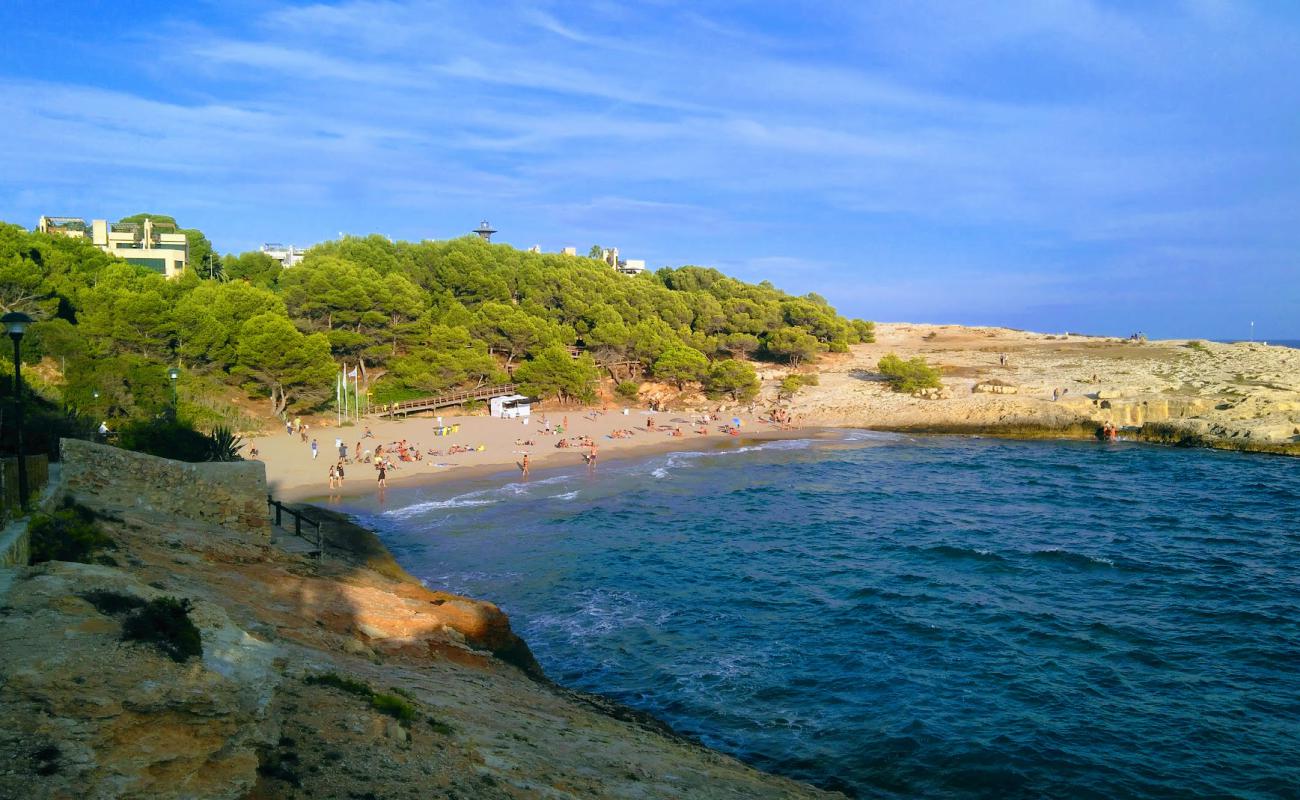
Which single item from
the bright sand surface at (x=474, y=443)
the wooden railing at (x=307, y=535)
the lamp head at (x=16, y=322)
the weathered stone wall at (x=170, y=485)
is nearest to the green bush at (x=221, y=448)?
the wooden railing at (x=307, y=535)

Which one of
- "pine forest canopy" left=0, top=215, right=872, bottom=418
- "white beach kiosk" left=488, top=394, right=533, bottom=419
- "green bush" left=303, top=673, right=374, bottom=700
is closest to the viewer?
"green bush" left=303, top=673, right=374, bottom=700

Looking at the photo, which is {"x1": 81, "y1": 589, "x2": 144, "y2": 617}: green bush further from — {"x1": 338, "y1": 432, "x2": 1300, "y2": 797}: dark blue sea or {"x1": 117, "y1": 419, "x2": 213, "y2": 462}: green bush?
{"x1": 117, "y1": 419, "x2": 213, "y2": 462}: green bush

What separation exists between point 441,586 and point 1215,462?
35.4 meters

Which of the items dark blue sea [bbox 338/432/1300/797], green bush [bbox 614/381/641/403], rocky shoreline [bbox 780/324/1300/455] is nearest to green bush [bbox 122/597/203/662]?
dark blue sea [bbox 338/432/1300/797]

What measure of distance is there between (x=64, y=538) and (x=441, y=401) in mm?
35641

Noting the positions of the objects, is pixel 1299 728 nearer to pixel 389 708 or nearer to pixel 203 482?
pixel 389 708

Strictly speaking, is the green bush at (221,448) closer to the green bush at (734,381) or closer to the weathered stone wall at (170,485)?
A: the weathered stone wall at (170,485)

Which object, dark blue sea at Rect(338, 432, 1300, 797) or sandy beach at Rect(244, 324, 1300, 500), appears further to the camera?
sandy beach at Rect(244, 324, 1300, 500)

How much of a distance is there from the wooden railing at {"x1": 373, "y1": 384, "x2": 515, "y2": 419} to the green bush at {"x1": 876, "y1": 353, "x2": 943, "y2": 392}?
2446cm

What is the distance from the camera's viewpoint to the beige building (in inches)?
2341

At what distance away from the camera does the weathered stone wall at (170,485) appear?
513 inches

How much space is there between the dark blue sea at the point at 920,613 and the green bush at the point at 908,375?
1985 cm

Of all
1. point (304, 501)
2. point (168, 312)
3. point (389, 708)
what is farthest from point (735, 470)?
point (389, 708)

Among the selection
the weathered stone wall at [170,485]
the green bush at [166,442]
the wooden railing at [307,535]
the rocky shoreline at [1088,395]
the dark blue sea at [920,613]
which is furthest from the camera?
the rocky shoreline at [1088,395]
